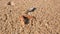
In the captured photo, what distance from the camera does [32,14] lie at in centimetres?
153

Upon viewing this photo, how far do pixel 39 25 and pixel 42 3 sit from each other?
344 millimetres

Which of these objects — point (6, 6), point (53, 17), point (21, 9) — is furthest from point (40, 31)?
point (6, 6)

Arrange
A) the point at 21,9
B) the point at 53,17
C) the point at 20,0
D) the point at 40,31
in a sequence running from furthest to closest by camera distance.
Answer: the point at 20,0 < the point at 21,9 < the point at 53,17 < the point at 40,31

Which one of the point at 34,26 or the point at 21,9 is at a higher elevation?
the point at 21,9

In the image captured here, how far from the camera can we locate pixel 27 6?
164cm

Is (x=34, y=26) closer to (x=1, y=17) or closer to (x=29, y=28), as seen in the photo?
(x=29, y=28)

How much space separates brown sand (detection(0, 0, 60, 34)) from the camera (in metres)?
1.38

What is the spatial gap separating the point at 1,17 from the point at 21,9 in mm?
222

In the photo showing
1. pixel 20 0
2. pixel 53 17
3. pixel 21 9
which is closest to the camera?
pixel 53 17

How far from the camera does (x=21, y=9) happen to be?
160 centimetres

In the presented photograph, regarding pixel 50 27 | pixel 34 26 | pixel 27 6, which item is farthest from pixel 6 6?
pixel 50 27

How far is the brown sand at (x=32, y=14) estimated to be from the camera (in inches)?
54.2

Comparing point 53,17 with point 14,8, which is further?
point 14,8

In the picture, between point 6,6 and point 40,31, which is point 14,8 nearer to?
point 6,6
